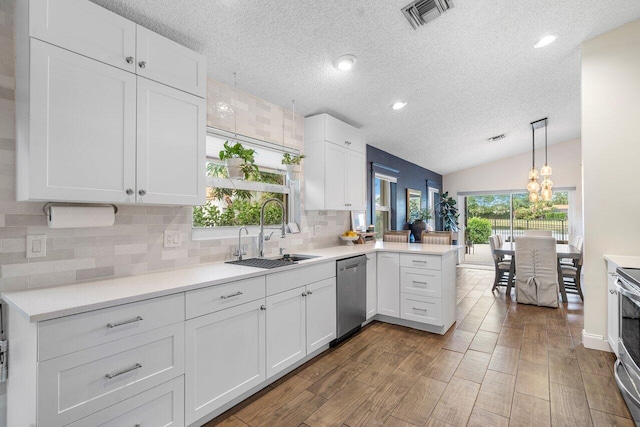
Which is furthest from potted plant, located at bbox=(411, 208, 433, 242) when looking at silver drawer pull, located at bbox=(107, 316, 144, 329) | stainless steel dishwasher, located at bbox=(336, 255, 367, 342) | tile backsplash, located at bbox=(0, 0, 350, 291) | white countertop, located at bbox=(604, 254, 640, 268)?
silver drawer pull, located at bbox=(107, 316, 144, 329)

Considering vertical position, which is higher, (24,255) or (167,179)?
(167,179)

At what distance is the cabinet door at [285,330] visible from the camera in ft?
7.23

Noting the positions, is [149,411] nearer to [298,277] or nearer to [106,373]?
[106,373]

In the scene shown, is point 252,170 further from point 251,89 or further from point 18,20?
point 18,20

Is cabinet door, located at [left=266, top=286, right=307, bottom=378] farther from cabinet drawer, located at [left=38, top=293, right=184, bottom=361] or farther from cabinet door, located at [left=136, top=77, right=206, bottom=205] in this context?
cabinet door, located at [left=136, top=77, right=206, bottom=205]

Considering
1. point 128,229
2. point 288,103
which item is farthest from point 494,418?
point 288,103

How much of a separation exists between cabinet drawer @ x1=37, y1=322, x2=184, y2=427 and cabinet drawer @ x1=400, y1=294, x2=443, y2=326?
2398 mm

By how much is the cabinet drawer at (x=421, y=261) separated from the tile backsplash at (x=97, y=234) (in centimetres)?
141

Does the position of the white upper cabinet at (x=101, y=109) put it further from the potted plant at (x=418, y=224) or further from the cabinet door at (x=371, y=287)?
the potted plant at (x=418, y=224)

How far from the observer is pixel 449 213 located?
7621 mm

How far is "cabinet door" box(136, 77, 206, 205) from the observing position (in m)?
1.79

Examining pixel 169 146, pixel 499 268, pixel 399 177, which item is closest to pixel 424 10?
pixel 169 146

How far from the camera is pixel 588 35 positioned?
2.87m

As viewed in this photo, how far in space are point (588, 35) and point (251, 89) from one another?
10.4 ft
